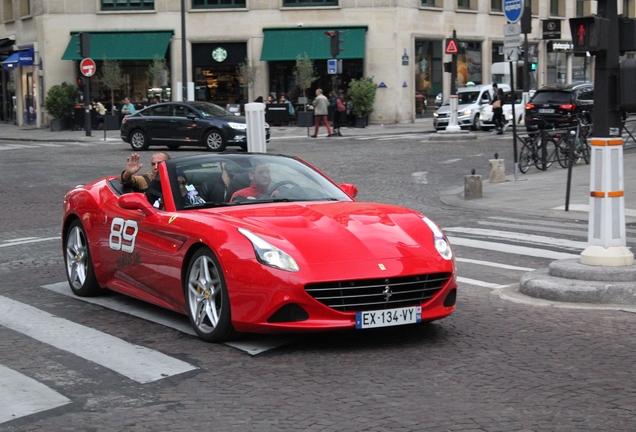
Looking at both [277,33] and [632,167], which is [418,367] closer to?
[632,167]

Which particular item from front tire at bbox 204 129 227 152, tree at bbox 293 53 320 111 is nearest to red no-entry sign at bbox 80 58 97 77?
front tire at bbox 204 129 227 152

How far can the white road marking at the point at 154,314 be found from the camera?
6.73 meters

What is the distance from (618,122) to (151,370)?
15.6 feet

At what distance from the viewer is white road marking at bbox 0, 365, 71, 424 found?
5.31m

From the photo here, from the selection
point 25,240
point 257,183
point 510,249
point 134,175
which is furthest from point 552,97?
point 257,183

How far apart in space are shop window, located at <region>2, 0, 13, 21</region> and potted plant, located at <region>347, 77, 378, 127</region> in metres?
21.0

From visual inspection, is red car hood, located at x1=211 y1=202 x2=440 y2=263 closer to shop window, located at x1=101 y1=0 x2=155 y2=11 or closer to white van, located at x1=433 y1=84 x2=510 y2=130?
white van, located at x1=433 y1=84 x2=510 y2=130

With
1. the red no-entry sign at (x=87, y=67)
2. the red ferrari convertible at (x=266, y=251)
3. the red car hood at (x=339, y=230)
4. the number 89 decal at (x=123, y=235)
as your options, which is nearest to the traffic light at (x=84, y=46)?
the red no-entry sign at (x=87, y=67)

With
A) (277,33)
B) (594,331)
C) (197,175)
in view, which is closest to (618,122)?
(594,331)

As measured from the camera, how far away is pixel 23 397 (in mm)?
5578

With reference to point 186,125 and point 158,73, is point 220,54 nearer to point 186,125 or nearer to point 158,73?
point 158,73

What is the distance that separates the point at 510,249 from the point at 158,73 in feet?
121

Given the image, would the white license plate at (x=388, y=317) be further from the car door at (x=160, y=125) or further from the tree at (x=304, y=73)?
the tree at (x=304, y=73)

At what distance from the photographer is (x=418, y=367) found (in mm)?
6113
